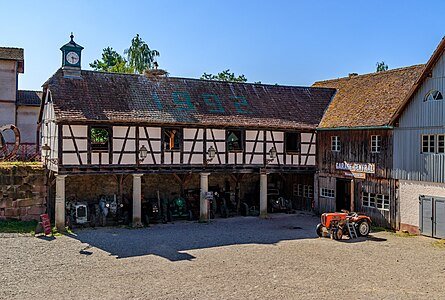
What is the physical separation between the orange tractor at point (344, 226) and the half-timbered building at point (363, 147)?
2192 millimetres

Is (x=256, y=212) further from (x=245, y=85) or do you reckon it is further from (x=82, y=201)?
(x=82, y=201)

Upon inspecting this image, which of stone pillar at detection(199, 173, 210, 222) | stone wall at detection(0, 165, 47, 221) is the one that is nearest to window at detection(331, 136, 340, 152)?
stone pillar at detection(199, 173, 210, 222)

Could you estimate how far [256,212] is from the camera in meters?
24.9

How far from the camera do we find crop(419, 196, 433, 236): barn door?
18844 mm

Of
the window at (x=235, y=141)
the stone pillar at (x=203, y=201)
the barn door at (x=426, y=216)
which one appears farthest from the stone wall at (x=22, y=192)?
the barn door at (x=426, y=216)

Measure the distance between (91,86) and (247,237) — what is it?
1042 cm

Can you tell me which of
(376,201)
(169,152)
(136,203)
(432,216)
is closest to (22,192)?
(136,203)

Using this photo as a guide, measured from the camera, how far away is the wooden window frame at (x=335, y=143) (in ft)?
77.9

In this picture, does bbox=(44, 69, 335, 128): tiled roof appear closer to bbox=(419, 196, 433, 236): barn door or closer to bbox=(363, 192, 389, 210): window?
bbox=(363, 192, 389, 210): window

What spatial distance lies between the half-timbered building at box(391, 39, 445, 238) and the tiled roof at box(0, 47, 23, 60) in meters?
24.7

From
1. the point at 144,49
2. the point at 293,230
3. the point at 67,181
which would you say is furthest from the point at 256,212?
the point at 144,49

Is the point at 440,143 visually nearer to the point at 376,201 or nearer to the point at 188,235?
the point at 376,201

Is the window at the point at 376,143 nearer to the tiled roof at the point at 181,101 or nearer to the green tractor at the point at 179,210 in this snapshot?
the tiled roof at the point at 181,101

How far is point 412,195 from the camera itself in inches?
775
